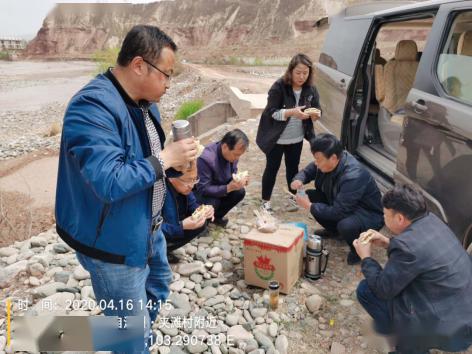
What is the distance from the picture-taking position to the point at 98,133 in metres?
1.59

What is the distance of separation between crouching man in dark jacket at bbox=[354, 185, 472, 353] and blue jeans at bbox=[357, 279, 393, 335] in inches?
3.8

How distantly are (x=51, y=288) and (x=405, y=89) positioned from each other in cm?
452

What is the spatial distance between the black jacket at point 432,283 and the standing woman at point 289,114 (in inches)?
88.0

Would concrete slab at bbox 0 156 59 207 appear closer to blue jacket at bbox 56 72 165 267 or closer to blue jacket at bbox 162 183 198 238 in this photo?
blue jacket at bbox 162 183 198 238

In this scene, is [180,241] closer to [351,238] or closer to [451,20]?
[351,238]

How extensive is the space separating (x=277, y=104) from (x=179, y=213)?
5.73 ft

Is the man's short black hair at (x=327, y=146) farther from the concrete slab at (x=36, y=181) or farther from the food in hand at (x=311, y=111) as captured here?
the concrete slab at (x=36, y=181)

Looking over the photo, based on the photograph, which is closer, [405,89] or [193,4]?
[405,89]

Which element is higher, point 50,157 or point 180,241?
point 180,241

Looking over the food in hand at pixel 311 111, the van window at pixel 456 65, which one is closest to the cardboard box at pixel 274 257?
the food in hand at pixel 311 111

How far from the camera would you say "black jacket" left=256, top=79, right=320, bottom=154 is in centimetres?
436

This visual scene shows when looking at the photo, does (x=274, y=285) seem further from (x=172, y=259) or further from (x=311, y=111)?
(x=311, y=111)

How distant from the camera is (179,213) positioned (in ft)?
11.1

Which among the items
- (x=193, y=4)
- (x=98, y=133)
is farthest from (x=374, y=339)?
(x=193, y=4)
